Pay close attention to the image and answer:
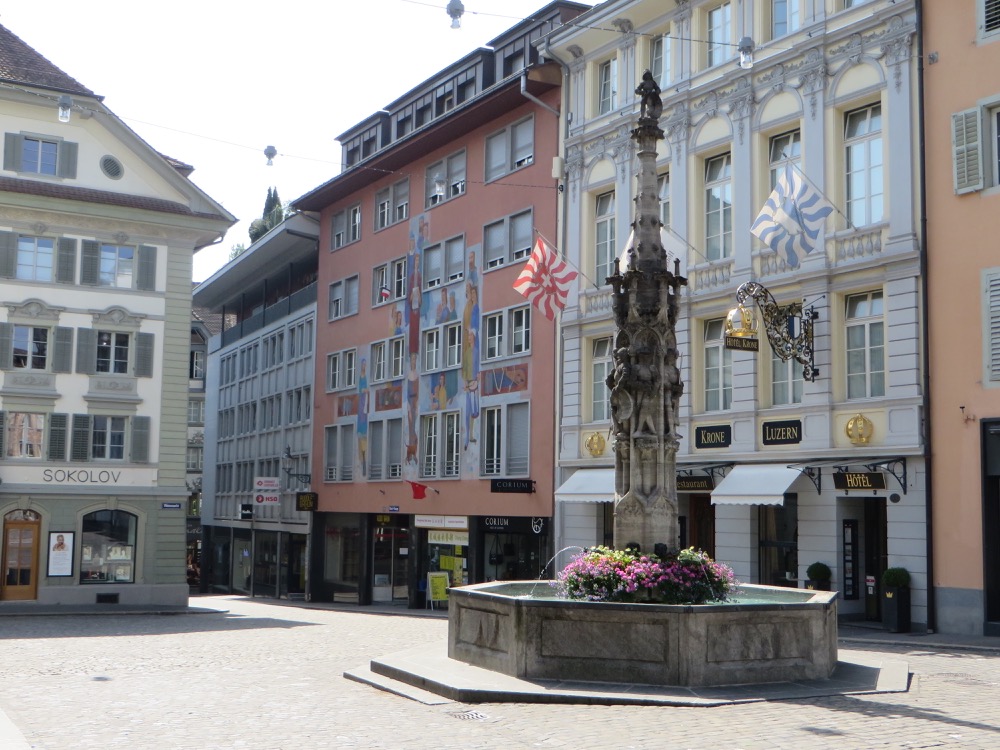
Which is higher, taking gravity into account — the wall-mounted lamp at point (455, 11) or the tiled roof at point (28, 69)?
the tiled roof at point (28, 69)

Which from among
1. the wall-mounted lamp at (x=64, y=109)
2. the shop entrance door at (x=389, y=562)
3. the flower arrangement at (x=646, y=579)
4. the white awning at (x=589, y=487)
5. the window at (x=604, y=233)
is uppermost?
the wall-mounted lamp at (x=64, y=109)

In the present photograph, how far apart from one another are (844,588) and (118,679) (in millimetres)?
15127

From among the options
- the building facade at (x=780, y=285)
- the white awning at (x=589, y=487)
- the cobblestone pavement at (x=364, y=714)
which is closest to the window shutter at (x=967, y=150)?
the building facade at (x=780, y=285)

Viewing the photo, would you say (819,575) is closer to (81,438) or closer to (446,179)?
(446,179)

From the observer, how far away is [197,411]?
72.9 metres

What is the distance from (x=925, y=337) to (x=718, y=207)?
695cm

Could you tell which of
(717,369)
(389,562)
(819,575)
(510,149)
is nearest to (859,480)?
(819,575)

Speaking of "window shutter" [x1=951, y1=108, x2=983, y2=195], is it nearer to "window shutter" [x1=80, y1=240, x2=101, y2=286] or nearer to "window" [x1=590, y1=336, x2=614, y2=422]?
"window" [x1=590, y1=336, x2=614, y2=422]

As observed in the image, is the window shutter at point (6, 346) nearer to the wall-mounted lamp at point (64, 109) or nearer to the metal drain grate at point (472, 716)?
the wall-mounted lamp at point (64, 109)

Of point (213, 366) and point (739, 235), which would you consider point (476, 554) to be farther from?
point (213, 366)

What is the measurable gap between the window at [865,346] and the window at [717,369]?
3.46 meters

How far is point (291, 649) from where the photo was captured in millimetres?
21469

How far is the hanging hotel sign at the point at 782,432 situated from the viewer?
26422mm

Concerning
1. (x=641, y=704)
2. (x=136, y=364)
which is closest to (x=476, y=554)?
(x=136, y=364)
